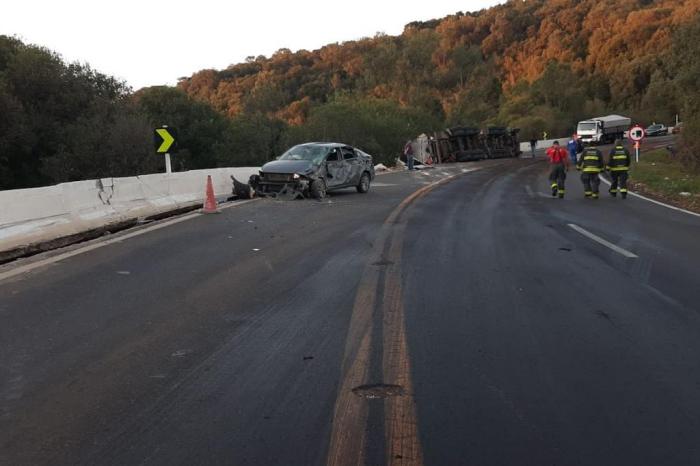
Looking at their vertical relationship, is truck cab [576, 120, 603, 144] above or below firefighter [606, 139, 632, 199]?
above

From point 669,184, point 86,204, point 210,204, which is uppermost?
point 86,204

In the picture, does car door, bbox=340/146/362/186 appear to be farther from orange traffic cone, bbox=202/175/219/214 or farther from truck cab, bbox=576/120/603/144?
truck cab, bbox=576/120/603/144

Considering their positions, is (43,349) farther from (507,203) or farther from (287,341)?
(507,203)

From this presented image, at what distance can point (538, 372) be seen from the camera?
474 centimetres

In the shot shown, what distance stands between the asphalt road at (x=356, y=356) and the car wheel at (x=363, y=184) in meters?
10.8

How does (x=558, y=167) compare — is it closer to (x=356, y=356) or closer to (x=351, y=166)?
(x=351, y=166)

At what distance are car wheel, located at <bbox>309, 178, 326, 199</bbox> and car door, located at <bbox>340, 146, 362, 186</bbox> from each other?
1.54 metres

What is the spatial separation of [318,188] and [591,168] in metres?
7.55

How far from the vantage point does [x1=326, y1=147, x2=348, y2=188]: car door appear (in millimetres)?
19172

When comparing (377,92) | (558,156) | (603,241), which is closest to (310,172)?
(558,156)

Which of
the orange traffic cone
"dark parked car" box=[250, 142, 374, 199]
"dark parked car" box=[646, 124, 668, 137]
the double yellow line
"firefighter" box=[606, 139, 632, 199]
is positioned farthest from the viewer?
"dark parked car" box=[646, 124, 668, 137]

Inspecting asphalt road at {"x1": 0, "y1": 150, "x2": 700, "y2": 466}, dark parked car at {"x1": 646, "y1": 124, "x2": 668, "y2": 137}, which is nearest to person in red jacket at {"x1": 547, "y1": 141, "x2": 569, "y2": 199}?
asphalt road at {"x1": 0, "y1": 150, "x2": 700, "y2": 466}

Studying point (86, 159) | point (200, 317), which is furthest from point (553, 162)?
point (86, 159)

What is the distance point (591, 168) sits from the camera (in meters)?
18.4
